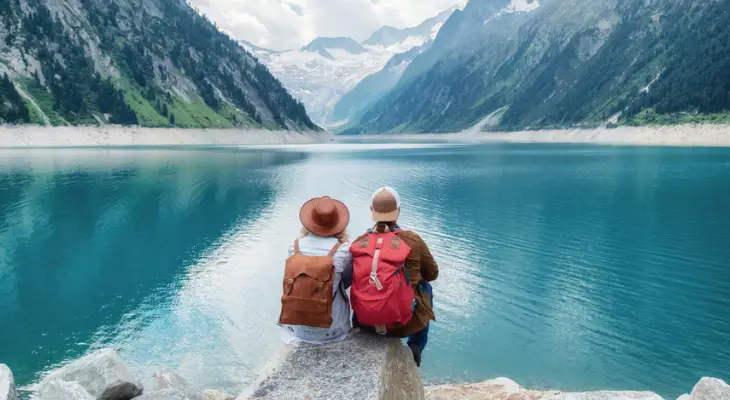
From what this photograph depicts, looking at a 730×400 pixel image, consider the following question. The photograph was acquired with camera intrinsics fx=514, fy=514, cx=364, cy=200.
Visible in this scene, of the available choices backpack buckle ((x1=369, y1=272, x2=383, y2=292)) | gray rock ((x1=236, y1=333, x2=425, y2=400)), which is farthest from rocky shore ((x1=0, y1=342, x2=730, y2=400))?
backpack buckle ((x1=369, y1=272, x2=383, y2=292))

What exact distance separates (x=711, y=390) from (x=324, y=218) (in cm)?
766

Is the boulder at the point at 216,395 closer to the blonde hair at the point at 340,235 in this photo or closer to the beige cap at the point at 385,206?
the blonde hair at the point at 340,235

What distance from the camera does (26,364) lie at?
13.9 meters

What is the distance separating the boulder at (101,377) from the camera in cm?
934

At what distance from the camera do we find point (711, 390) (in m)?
9.13

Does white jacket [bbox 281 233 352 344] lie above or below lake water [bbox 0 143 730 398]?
above

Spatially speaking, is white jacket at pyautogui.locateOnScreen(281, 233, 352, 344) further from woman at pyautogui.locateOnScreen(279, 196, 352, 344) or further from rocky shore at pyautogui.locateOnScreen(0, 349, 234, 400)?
rocky shore at pyautogui.locateOnScreen(0, 349, 234, 400)

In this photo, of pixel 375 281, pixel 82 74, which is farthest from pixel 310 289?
pixel 82 74

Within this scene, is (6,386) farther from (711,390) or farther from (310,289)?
(711,390)

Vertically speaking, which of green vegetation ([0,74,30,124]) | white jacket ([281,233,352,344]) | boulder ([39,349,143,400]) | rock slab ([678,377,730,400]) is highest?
green vegetation ([0,74,30,124])

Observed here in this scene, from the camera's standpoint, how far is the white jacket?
7.20 meters

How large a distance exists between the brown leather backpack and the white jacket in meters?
0.28

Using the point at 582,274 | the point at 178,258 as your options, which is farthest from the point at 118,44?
the point at 582,274

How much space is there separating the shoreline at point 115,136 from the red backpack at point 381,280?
14238 cm
